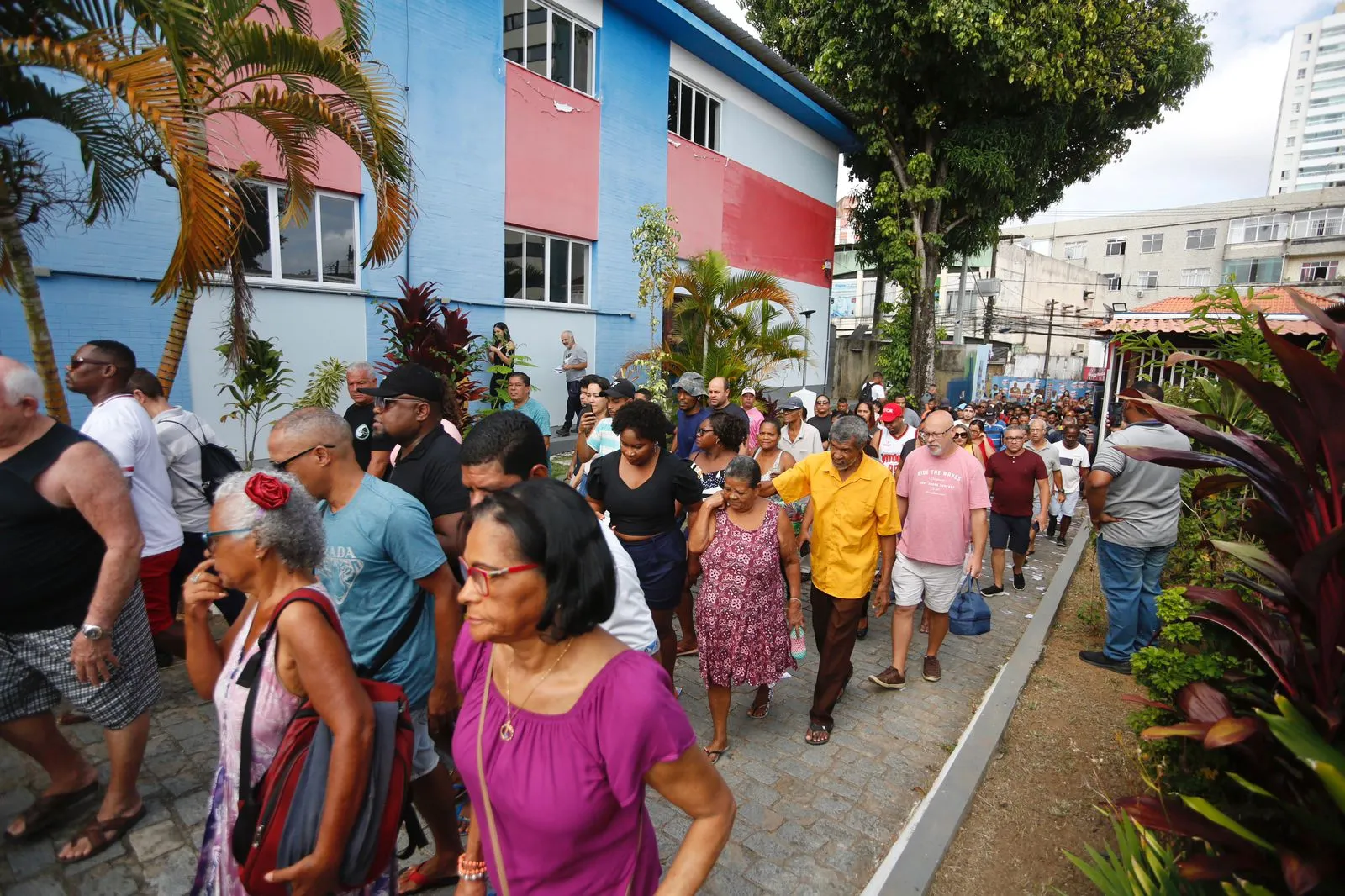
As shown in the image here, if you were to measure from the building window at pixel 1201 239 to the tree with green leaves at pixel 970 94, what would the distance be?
124 ft

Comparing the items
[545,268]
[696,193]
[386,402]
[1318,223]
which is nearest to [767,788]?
[386,402]

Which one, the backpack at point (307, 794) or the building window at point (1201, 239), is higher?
the building window at point (1201, 239)

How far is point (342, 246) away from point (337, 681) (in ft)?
26.1

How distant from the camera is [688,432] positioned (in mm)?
6953

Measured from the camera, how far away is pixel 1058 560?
28.9 feet

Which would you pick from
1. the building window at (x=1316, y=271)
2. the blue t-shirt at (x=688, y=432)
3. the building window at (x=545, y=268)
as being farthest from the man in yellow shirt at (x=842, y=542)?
the building window at (x=1316, y=271)


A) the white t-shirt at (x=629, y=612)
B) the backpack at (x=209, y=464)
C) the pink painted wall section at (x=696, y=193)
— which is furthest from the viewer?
the pink painted wall section at (x=696, y=193)

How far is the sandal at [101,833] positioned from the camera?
9.86ft

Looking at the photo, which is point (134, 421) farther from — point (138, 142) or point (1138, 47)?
point (1138, 47)

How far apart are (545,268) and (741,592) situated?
8.47 m

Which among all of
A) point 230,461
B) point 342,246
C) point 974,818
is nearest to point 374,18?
point 342,246

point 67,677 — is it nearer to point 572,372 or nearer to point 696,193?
point 572,372

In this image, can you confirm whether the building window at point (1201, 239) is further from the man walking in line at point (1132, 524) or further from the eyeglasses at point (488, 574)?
the eyeglasses at point (488, 574)

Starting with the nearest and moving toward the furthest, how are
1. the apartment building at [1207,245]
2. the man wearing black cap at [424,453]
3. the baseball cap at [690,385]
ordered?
the man wearing black cap at [424,453], the baseball cap at [690,385], the apartment building at [1207,245]
